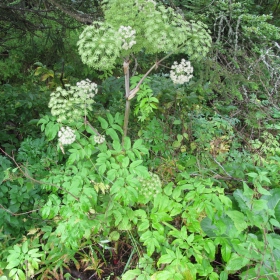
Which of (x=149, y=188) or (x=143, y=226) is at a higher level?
(x=149, y=188)

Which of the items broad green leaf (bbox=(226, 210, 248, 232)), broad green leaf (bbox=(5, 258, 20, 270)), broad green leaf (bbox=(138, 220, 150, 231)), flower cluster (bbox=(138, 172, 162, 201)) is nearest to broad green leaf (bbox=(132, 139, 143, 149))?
flower cluster (bbox=(138, 172, 162, 201))

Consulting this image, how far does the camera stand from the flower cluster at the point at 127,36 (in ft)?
5.38

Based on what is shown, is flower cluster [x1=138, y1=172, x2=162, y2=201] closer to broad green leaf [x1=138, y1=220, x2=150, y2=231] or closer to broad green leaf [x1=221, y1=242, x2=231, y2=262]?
broad green leaf [x1=138, y1=220, x2=150, y2=231]

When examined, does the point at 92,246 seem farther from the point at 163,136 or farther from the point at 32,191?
the point at 163,136

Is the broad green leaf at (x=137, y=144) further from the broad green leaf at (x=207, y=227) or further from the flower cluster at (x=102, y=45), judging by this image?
the broad green leaf at (x=207, y=227)

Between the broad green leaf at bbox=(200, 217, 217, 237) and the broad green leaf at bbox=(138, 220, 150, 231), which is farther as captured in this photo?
the broad green leaf at bbox=(200, 217, 217, 237)

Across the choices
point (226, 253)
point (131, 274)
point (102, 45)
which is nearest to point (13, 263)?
point (131, 274)

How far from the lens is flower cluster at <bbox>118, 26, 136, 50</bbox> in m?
1.64

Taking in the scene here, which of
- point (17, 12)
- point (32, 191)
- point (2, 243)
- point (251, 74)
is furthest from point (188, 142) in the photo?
point (17, 12)

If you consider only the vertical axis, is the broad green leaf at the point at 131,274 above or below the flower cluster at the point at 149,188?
below

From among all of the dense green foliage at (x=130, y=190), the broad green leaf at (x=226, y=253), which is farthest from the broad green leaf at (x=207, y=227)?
the broad green leaf at (x=226, y=253)

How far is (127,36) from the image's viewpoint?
1641 millimetres

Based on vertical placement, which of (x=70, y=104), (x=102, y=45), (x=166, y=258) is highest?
(x=102, y=45)

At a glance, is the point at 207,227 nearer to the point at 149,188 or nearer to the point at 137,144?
the point at 149,188
